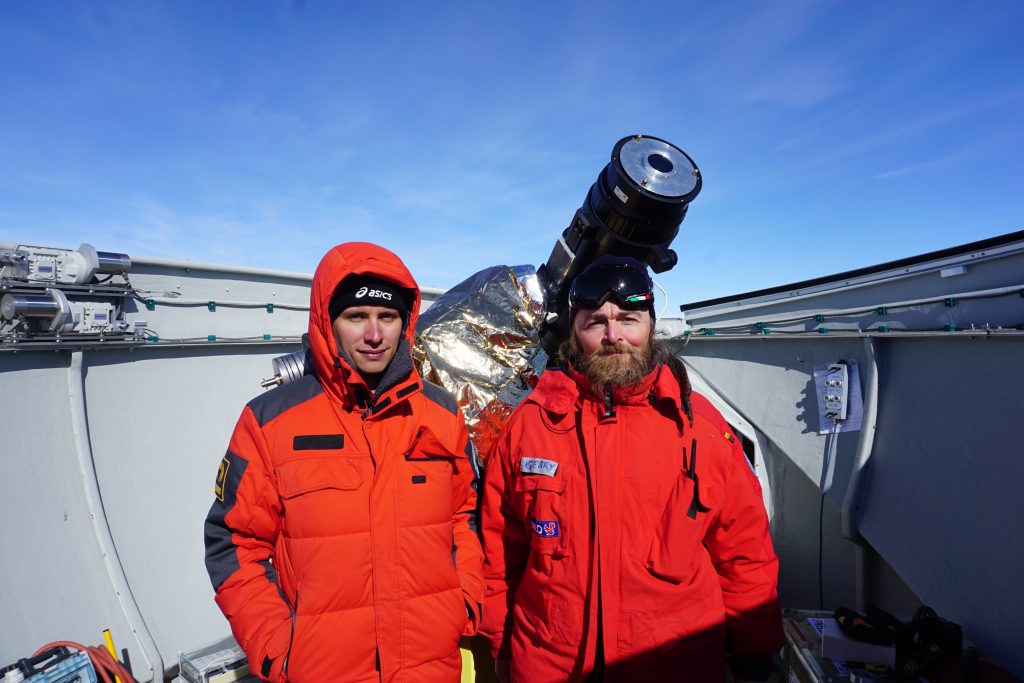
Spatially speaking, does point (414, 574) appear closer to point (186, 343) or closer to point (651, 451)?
point (651, 451)

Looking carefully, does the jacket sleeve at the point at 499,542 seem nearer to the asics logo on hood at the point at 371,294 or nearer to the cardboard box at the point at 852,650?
the asics logo on hood at the point at 371,294

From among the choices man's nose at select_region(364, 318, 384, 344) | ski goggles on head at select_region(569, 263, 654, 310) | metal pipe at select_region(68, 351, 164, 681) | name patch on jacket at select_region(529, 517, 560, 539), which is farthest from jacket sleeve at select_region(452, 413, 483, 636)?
metal pipe at select_region(68, 351, 164, 681)

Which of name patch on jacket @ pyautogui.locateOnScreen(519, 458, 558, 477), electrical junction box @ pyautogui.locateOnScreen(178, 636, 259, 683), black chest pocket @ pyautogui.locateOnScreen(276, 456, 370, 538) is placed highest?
name patch on jacket @ pyautogui.locateOnScreen(519, 458, 558, 477)

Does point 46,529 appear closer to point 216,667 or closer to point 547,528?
point 216,667

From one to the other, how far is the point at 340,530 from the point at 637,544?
0.89 meters

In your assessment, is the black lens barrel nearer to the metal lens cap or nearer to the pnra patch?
the metal lens cap

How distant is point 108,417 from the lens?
3.15 m

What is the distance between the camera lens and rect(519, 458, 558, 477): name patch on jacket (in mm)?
1816

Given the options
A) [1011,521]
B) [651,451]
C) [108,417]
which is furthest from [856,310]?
[108,417]

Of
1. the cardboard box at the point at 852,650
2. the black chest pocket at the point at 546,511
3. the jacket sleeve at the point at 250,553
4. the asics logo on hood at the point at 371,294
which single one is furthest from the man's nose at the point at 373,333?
the cardboard box at the point at 852,650

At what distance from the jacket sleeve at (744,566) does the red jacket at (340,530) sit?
814mm

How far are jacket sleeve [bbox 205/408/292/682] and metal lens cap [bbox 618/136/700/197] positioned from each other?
1812 mm

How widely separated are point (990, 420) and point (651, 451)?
1.57 meters

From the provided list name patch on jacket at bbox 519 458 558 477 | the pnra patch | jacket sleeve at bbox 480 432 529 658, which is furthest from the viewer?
jacket sleeve at bbox 480 432 529 658
